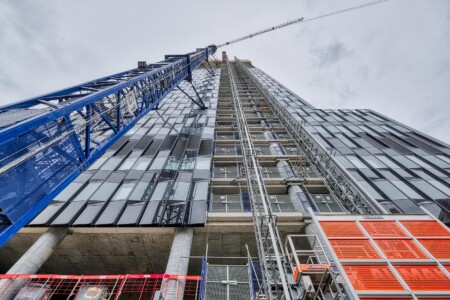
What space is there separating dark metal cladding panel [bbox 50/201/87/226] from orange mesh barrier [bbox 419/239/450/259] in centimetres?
1888

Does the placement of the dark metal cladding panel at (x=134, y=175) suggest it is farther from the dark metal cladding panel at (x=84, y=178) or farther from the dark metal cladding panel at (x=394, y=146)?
the dark metal cladding panel at (x=394, y=146)

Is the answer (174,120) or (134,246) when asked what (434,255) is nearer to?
(134,246)

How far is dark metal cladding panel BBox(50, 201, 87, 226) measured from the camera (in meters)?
14.6

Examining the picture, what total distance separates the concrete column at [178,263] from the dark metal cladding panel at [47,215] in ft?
28.2

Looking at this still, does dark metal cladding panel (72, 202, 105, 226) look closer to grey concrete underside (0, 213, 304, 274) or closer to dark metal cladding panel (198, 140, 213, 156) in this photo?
grey concrete underside (0, 213, 304, 274)

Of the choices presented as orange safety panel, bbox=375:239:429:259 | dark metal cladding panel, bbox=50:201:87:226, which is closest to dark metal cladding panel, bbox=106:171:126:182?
dark metal cladding panel, bbox=50:201:87:226

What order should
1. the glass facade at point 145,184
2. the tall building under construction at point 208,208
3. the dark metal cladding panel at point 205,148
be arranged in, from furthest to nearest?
the dark metal cladding panel at point 205,148 < the glass facade at point 145,184 < the tall building under construction at point 208,208

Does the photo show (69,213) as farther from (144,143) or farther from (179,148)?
(144,143)

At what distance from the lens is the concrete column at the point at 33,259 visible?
35.7 ft

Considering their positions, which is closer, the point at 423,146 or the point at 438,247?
the point at 438,247

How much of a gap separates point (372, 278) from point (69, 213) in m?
17.4

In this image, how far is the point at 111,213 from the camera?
15250 mm

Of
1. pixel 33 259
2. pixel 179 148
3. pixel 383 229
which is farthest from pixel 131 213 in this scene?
pixel 383 229

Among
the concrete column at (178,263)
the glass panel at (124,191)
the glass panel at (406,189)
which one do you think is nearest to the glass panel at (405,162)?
the glass panel at (406,189)
